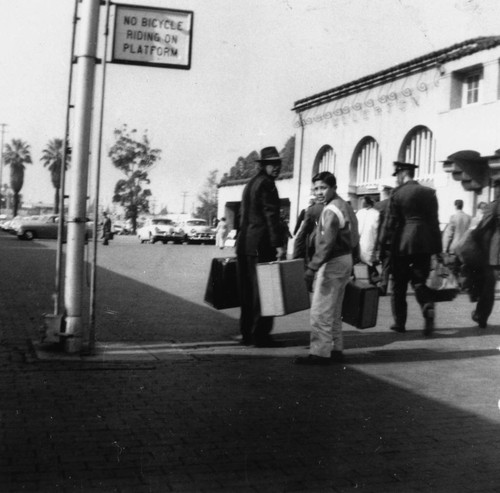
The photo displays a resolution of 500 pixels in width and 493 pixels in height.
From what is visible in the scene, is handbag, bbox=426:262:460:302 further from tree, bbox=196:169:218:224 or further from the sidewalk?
tree, bbox=196:169:218:224

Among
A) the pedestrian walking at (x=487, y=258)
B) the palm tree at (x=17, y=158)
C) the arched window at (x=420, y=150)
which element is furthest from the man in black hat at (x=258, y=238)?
the palm tree at (x=17, y=158)

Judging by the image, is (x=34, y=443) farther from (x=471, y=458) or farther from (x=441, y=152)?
(x=441, y=152)

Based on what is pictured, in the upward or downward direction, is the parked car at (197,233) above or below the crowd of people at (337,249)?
below

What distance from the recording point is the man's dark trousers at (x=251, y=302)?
7.94 meters

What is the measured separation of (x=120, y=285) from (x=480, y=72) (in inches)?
465

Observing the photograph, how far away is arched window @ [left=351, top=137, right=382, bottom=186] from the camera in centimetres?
2622

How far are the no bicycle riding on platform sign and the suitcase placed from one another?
1973 millimetres

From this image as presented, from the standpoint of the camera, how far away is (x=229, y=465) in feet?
13.9

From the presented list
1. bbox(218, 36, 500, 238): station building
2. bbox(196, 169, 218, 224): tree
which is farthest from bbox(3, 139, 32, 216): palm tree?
bbox(218, 36, 500, 238): station building

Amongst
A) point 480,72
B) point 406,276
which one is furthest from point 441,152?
point 406,276

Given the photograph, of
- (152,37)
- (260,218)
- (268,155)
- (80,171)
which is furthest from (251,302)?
(152,37)

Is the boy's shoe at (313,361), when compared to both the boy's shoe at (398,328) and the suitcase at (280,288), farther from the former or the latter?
the boy's shoe at (398,328)

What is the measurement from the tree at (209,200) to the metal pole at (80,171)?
89144mm

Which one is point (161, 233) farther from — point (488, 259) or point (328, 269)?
point (328, 269)
